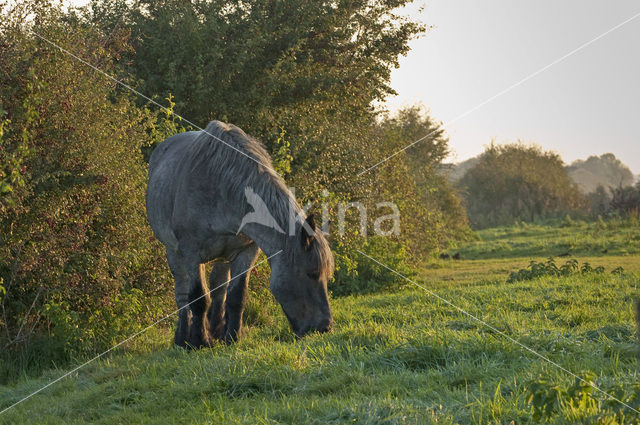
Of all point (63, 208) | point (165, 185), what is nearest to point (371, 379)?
point (165, 185)

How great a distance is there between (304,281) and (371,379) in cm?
128

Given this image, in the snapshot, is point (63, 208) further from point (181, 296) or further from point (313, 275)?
point (313, 275)

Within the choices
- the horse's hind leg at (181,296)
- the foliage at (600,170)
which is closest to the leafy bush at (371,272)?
the horse's hind leg at (181,296)

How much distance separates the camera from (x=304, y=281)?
5.34m

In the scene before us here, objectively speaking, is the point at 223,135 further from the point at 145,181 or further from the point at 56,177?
the point at 145,181

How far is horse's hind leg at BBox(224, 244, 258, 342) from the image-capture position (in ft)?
20.1

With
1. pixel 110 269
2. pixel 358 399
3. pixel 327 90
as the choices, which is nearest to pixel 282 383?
pixel 358 399

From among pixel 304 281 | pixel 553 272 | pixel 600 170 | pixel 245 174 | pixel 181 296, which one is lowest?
pixel 553 272

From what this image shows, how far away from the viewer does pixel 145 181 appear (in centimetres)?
860

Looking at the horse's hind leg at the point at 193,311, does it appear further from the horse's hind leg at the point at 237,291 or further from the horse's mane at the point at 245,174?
the horse's mane at the point at 245,174

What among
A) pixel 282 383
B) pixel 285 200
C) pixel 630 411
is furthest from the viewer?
pixel 285 200

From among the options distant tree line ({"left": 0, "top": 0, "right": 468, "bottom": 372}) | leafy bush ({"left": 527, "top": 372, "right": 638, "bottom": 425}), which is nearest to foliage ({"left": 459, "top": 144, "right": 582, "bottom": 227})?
distant tree line ({"left": 0, "top": 0, "right": 468, "bottom": 372})

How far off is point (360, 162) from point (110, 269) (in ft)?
24.9

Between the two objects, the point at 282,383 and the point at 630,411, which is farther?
the point at 282,383
